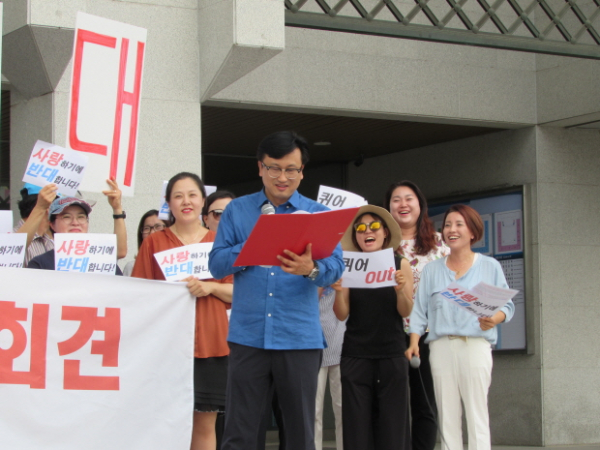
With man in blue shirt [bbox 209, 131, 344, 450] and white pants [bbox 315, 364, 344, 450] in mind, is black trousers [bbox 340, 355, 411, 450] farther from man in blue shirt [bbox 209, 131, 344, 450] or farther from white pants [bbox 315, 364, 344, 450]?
white pants [bbox 315, 364, 344, 450]

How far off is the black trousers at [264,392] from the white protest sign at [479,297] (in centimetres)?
175

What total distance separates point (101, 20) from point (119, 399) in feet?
8.12

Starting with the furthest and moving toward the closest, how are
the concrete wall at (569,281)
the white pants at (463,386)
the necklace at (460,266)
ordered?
the concrete wall at (569,281) < the necklace at (460,266) < the white pants at (463,386)

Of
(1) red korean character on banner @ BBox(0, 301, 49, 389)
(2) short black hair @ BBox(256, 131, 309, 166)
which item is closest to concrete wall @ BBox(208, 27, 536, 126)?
(1) red korean character on banner @ BBox(0, 301, 49, 389)

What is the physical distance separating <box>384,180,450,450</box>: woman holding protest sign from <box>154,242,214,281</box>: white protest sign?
1.68 meters

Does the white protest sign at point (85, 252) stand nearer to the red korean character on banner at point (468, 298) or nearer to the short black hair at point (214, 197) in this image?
the short black hair at point (214, 197)

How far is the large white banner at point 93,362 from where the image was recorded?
5008mm

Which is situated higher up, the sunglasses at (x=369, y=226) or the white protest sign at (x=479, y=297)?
the sunglasses at (x=369, y=226)

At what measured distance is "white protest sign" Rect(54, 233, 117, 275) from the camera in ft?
18.5

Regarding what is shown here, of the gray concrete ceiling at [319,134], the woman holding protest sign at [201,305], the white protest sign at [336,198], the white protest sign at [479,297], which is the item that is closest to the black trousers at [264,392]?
the woman holding protest sign at [201,305]

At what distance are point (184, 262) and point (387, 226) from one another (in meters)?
1.48

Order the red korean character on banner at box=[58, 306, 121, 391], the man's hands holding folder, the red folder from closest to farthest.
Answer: the red folder, the man's hands holding folder, the red korean character on banner at box=[58, 306, 121, 391]

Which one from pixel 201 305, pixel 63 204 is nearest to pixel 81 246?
pixel 63 204

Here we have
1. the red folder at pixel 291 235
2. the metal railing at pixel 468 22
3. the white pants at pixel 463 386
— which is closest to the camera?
the red folder at pixel 291 235
